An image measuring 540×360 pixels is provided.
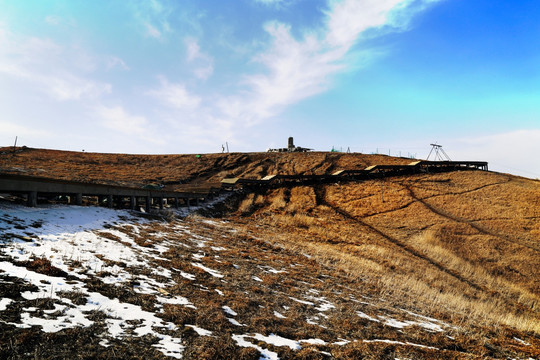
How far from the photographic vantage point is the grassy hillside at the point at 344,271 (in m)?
6.55

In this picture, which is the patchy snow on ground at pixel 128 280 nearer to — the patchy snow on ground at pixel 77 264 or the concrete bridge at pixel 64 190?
the patchy snow on ground at pixel 77 264

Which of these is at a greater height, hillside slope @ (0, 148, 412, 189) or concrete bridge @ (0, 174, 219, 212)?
hillside slope @ (0, 148, 412, 189)

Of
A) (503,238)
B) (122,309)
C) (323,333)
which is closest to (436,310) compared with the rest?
(323,333)

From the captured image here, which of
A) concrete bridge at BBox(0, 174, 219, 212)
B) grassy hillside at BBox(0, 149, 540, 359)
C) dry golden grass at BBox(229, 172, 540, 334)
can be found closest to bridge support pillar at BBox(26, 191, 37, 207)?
concrete bridge at BBox(0, 174, 219, 212)

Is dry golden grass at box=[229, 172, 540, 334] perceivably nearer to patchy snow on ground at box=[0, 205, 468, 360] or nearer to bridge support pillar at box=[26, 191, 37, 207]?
patchy snow on ground at box=[0, 205, 468, 360]

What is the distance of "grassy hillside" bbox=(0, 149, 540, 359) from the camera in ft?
21.5

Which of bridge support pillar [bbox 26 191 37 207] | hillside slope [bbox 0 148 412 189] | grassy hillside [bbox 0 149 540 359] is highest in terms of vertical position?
hillside slope [bbox 0 148 412 189]

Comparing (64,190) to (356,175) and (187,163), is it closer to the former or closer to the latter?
(356,175)

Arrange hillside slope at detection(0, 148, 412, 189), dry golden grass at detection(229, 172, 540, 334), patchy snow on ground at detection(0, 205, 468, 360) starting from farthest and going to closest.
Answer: hillside slope at detection(0, 148, 412, 189) → dry golden grass at detection(229, 172, 540, 334) → patchy snow on ground at detection(0, 205, 468, 360)

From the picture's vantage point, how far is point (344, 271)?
49.0ft

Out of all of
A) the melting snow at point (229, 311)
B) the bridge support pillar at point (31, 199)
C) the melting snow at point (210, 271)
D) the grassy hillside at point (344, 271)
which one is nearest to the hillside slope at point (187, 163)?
the grassy hillside at point (344, 271)

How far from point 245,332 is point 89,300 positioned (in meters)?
3.44

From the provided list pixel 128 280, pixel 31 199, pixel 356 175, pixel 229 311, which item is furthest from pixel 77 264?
pixel 356 175

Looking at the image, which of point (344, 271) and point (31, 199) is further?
point (344, 271)
